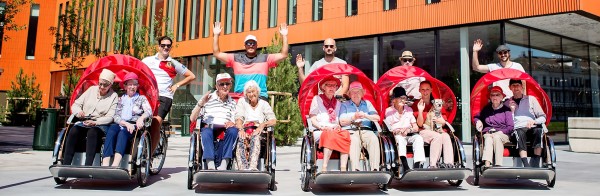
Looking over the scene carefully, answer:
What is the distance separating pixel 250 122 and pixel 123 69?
218 cm

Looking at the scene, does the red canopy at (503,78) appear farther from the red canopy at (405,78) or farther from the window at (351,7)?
the window at (351,7)

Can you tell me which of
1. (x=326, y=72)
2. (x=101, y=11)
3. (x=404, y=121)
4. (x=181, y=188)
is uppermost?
(x=101, y=11)

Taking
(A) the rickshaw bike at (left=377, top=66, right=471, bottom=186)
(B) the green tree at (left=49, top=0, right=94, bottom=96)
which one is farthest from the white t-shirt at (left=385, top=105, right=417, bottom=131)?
(B) the green tree at (left=49, top=0, right=94, bottom=96)

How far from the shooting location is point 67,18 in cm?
1443

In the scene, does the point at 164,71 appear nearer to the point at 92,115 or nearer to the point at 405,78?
the point at 92,115

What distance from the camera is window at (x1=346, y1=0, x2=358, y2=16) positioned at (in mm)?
20547

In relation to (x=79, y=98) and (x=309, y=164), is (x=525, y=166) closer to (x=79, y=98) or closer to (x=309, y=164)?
(x=309, y=164)

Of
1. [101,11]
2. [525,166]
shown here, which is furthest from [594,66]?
[101,11]

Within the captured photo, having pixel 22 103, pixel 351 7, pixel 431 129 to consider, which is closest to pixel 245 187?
pixel 431 129

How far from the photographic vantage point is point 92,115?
575 cm

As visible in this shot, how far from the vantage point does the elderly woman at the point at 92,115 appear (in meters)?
5.40

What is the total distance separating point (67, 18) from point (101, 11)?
24.5 metres

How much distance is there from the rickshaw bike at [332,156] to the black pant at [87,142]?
8.28 ft

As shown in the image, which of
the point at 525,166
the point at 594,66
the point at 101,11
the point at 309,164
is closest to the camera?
the point at 309,164
